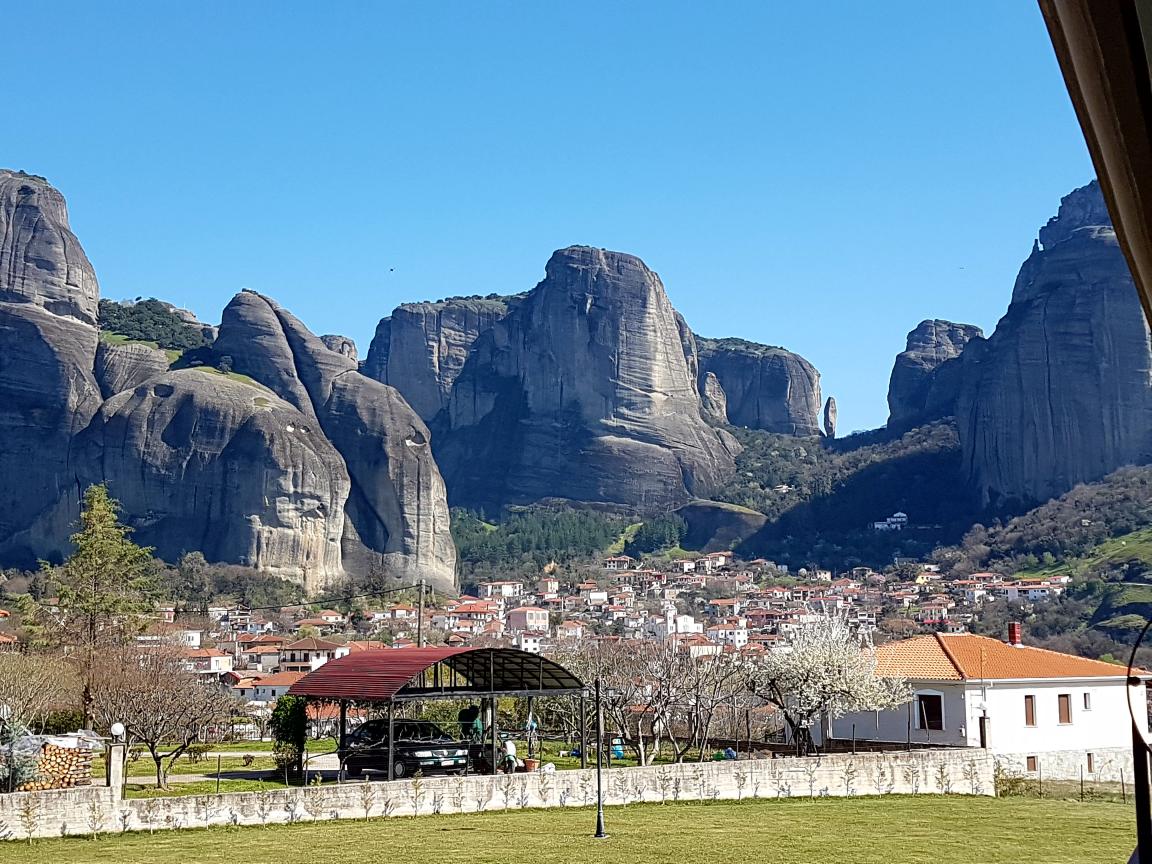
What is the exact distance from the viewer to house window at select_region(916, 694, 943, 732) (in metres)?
36.3

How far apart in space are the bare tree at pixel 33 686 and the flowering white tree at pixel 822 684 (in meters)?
18.6

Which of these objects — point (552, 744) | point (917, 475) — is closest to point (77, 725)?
point (552, 744)

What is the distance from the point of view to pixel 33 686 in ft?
107

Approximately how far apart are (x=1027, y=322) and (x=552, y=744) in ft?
480

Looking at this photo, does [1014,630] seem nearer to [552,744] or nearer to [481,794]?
[552,744]

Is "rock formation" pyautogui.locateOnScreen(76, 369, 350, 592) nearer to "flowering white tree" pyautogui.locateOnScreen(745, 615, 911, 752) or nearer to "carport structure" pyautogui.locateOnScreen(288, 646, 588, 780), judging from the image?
"flowering white tree" pyautogui.locateOnScreen(745, 615, 911, 752)

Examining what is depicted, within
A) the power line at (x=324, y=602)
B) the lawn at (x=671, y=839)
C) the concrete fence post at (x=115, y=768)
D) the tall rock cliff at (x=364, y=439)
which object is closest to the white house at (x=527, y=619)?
the power line at (x=324, y=602)

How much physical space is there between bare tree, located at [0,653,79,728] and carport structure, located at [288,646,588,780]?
733 centimetres

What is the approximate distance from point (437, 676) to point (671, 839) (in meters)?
8.59

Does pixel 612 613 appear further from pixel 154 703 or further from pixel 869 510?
pixel 154 703

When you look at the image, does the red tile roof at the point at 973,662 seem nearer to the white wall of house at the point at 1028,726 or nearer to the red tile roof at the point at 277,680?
the white wall of house at the point at 1028,726

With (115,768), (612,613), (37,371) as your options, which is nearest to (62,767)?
(115,768)

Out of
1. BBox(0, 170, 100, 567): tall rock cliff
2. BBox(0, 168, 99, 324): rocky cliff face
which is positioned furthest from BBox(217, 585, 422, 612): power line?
BBox(0, 168, 99, 324): rocky cliff face

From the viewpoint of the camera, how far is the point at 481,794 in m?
24.5
